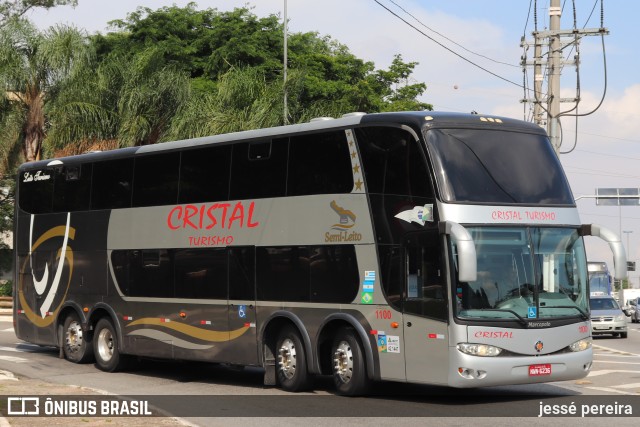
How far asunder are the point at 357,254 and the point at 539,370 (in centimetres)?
313

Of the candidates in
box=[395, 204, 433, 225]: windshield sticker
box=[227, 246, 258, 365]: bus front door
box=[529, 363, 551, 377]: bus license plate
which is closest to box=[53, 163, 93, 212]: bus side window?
box=[227, 246, 258, 365]: bus front door

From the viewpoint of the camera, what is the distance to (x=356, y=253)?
53.8 feet

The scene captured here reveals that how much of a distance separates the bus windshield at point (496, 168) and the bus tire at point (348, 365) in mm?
2792

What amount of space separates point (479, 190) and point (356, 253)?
215 centimetres

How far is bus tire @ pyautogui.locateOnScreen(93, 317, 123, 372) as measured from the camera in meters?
21.6

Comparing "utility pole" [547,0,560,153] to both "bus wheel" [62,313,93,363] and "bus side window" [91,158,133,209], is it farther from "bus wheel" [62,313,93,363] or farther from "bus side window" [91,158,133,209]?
"bus wheel" [62,313,93,363]

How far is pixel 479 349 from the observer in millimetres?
14781

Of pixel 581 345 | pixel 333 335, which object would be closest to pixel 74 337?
pixel 333 335

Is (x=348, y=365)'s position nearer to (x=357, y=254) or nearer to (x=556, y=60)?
(x=357, y=254)

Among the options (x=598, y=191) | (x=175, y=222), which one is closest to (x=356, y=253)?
(x=175, y=222)

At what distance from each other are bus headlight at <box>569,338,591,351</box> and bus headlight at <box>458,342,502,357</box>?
135 cm

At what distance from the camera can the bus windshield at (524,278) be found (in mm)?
14938

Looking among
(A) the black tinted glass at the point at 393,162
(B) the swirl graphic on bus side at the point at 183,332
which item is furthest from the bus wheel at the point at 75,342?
(A) the black tinted glass at the point at 393,162

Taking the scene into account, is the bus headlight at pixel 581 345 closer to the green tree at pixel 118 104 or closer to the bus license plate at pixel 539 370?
the bus license plate at pixel 539 370
